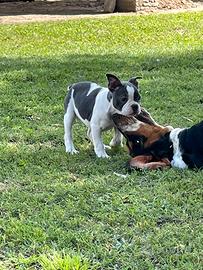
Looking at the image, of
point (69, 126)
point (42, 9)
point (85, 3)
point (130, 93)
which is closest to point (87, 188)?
point (130, 93)

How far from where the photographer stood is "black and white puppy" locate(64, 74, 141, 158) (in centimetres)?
592

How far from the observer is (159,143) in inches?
225

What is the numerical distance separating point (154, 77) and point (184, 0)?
31.8 feet

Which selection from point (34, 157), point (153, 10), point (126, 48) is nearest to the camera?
point (34, 157)

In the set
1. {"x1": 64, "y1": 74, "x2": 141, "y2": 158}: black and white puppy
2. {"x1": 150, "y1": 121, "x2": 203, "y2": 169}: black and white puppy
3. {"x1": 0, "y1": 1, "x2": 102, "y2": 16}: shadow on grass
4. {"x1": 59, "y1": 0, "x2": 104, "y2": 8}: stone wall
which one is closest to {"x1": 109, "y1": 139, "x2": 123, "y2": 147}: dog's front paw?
{"x1": 64, "y1": 74, "x2": 141, "y2": 158}: black and white puppy

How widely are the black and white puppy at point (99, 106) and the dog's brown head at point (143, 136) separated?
0.09 metres

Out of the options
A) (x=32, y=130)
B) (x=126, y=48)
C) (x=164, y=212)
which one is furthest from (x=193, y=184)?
(x=126, y=48)

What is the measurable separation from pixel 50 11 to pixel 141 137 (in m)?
13.8

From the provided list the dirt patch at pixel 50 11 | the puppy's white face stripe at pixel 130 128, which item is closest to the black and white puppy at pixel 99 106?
the puppy's white face stripe at pixel 130 128

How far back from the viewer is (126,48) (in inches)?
529

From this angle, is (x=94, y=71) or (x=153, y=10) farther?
(x=153, y=10)

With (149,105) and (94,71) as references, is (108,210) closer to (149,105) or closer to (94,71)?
(149,105)

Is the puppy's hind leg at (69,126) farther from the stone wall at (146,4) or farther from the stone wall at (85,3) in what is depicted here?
the stone wall at (85,3)

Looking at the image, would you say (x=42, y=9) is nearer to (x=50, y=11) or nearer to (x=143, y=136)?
(x=50, y=11)
